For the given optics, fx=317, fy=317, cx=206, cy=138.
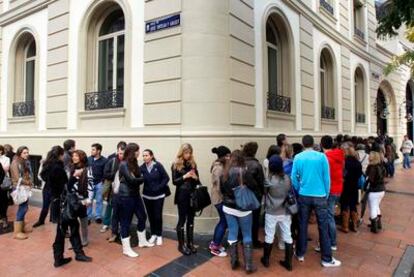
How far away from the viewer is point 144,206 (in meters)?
5.62

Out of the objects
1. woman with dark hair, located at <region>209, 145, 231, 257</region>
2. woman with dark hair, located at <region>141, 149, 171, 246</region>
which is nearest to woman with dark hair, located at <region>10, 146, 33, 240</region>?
woman with dark hair, located at <region>141, 149, 171, 246</region>

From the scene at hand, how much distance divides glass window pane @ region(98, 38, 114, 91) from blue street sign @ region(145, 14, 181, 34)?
5.87 feet

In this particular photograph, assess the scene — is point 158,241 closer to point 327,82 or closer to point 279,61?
point 279,61

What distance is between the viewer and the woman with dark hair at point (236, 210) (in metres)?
4.37

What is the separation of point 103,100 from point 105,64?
1.09 meters

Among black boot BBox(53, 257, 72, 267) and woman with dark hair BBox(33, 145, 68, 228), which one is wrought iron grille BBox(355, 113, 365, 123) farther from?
black boot BBox(53, 257, 72, 267)

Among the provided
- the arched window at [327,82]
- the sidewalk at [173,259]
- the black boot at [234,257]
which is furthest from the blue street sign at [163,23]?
the arched window at [327,82]

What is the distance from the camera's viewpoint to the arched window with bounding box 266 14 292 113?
8.79 metres

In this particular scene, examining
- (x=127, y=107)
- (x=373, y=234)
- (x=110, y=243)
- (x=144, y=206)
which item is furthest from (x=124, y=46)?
(x=373, y=234)

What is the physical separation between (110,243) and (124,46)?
14.9 feet

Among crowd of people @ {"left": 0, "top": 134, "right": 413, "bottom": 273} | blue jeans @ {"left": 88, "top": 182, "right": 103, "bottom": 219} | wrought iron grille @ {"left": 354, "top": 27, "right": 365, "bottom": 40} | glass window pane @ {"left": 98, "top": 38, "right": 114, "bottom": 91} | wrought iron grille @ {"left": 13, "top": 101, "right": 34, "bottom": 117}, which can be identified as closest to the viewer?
crowd of people @ {"left": 0, "top": 134, "right": 413, "bottom": 273}

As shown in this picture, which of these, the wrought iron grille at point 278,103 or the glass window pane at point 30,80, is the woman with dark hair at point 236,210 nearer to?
the wrought iron grille at point 278,103

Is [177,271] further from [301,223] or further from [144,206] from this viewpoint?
[301,223]

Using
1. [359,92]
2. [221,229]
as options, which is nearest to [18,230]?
[221,229]
